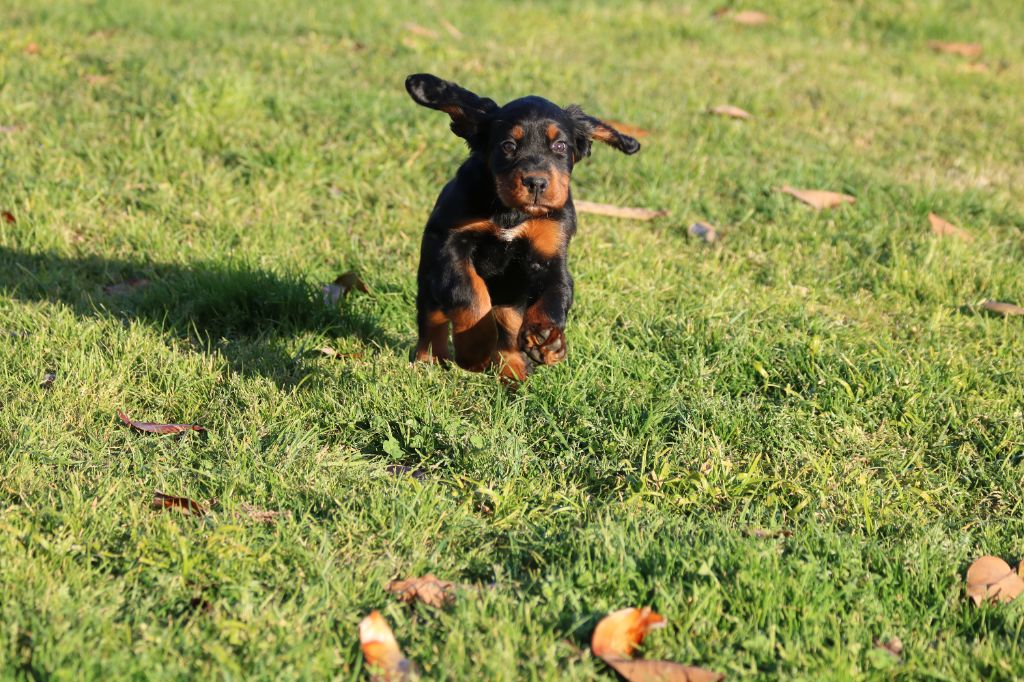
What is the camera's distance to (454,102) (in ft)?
12.7

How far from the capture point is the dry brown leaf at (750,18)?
978 centimetres

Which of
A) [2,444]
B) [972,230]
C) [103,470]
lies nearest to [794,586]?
[103,470]

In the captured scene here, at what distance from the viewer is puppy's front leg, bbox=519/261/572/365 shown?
12.3ft

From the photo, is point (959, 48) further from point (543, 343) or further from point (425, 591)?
point (425, 591)

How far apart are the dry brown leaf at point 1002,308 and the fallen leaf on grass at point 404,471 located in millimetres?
2772

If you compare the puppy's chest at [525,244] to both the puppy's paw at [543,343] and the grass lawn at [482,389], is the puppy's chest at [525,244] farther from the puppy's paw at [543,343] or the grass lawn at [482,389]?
the grass lawn at [482,389]

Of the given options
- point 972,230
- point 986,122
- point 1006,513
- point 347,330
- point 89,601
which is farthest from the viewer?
point 986,122

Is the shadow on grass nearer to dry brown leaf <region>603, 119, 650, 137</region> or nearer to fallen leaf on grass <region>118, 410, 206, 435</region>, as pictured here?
fallen leaf on grass <region>118, 410, 206, 435</region>

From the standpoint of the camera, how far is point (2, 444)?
11.1 feet

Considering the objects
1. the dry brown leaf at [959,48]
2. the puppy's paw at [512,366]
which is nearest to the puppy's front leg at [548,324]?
the puppy's paw at [512,366]

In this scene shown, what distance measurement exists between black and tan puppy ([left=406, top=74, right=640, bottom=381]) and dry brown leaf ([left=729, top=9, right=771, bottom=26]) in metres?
6.26

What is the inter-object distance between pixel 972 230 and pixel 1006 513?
2.70 metres

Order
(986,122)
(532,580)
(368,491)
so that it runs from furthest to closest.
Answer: (986,122) → (368,491) → (532,580)

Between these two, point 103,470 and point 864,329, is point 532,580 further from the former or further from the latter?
point 864,329
